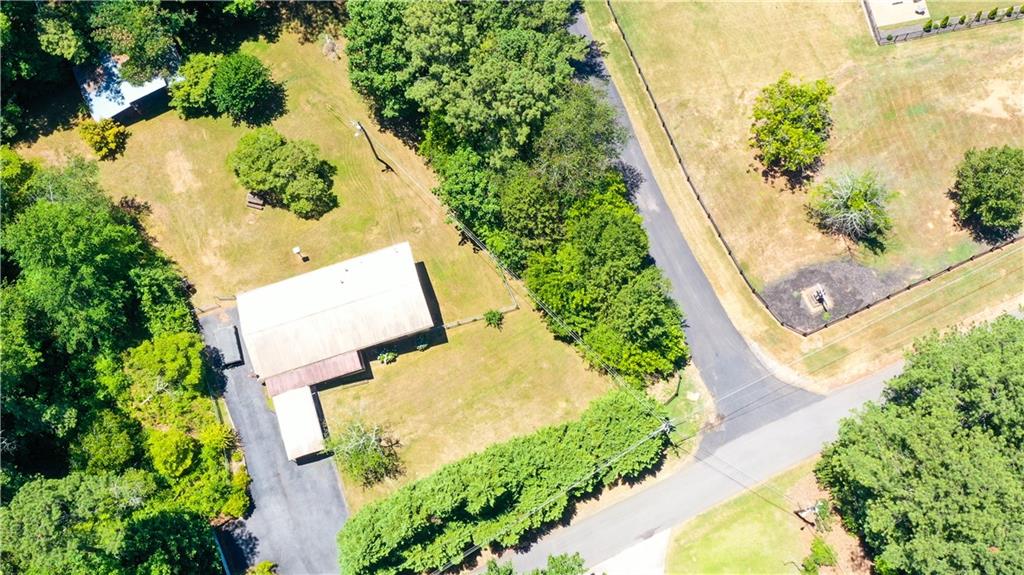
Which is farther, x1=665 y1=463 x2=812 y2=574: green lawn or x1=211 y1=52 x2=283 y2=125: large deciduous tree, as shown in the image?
x1=211 y1=52 x2=283 y2=125: large deciduous tree

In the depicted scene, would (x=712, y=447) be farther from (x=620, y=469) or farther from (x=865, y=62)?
(x=865, y=62)

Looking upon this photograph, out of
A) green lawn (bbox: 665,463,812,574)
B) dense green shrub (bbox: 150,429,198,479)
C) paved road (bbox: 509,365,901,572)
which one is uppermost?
dense green shrub (bbox: 150,429,198,479)

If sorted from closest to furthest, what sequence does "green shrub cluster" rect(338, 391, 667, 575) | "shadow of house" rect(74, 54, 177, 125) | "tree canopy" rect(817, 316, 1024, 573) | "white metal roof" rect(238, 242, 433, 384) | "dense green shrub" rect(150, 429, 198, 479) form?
"tree canopy" rect(817, 316, 1024, 573), "green shrub cluster" rect(338, 391, 667, 575), "dense green shrub" rect(150, 429, 198, 479), "white metal roof" rect(238, 242, 433, 384), "shadow of house" rect(74, 54, 177, 125)

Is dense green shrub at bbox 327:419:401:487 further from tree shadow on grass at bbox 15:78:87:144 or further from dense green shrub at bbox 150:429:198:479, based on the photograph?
tree shadow on grass at bbox 15:78:87:144

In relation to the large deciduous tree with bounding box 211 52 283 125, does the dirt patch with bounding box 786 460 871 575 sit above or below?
below

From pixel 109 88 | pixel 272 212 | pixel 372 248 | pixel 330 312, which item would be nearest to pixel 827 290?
pixel 372 248

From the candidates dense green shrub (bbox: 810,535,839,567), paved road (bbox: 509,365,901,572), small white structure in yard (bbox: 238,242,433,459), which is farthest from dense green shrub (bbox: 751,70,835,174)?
small white structure in yard (bbox: 238,242,433,459)

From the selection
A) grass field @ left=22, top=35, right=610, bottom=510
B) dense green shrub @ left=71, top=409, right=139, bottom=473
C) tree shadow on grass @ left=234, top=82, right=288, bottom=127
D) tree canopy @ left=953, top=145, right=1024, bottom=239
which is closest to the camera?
dense green shrub @ left=71, top=409, right=139, bottom=473

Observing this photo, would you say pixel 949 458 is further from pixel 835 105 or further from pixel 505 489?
pixel 835 105
